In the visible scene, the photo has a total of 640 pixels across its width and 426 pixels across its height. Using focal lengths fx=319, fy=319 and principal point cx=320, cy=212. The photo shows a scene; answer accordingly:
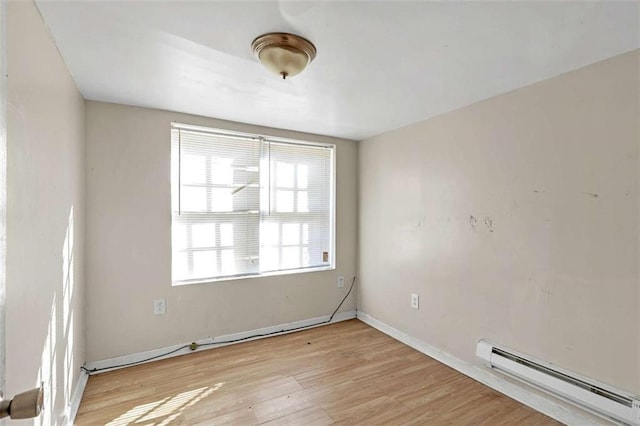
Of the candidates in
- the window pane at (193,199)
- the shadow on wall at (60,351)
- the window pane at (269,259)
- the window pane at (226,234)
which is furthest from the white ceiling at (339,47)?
the window pane at (269,259)

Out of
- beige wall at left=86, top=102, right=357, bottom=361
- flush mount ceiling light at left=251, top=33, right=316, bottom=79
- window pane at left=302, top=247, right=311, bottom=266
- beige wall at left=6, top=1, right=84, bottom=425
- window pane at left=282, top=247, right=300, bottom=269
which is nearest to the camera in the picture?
beige wall at left=6, top=1, right=84, bottom=425

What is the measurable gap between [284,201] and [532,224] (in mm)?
2180

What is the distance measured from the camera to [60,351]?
166cm

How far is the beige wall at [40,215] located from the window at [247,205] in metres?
0.85

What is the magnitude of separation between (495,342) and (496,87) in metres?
1.76

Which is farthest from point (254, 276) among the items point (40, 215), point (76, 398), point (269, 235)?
point (40, 215)

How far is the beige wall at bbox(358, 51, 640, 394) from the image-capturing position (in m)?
1.68

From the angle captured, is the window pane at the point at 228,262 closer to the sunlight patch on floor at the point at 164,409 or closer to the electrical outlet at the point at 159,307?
the electrical outlet at the point at 159,307

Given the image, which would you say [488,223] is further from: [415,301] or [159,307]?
[159,307]

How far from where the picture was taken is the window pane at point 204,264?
2.87m

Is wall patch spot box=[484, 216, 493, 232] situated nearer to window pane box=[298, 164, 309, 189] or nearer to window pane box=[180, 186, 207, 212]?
window pane box=[298, 164, 309, 189]

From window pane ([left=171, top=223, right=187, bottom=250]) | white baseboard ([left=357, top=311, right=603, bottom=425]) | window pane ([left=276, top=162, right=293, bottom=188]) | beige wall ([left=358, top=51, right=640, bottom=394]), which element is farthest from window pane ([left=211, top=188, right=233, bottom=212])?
white baseboard ([left=357, top=311, right=603, bottom=425])

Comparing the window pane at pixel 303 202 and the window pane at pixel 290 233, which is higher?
the window pane at pixel 303 202

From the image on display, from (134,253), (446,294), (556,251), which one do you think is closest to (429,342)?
(446,294)
